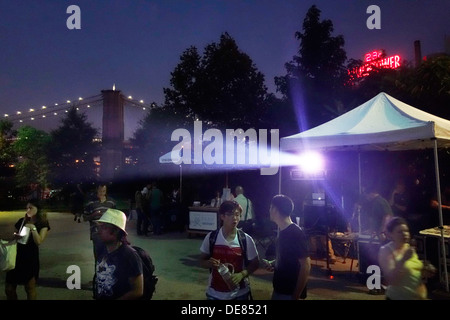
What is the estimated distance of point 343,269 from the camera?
22.7 feet

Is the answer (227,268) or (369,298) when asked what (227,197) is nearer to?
(369,298)

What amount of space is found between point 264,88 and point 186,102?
497 centimetres

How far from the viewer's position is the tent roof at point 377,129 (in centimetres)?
549

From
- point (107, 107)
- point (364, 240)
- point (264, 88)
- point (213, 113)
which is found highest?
point (107, 107)

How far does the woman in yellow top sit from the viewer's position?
2938mm

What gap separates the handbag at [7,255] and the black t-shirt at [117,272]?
1.96 metres

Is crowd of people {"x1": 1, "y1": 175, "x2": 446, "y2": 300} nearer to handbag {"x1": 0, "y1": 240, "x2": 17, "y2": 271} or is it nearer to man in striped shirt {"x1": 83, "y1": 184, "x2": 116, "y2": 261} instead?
handbag {"x1": 0, "y1": 240, "x2": 17, "y2": 271}

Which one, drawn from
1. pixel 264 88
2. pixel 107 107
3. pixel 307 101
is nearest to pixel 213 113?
pixel 264 88

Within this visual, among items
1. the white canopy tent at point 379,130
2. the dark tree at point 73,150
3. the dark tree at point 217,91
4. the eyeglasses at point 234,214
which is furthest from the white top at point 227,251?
the dark tree at point 73,150

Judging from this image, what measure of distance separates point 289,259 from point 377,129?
12.8 feet

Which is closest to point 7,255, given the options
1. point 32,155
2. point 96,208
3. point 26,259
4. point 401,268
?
point 26,259

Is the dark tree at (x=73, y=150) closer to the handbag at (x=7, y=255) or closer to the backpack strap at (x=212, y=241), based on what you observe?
the handbag at (x=7, y=255)

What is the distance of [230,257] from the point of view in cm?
306

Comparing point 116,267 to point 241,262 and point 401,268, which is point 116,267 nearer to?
point 241,262
